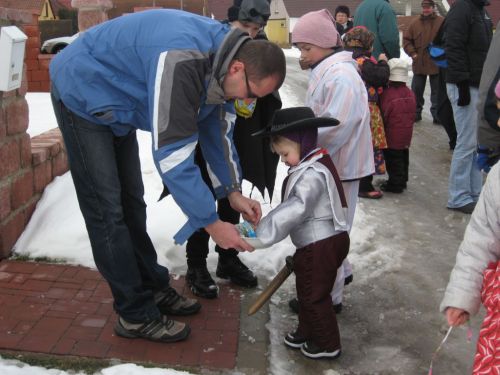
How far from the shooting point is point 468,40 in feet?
17.1

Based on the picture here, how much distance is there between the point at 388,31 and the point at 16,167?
5170mm

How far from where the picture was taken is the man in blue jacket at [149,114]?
2.38m

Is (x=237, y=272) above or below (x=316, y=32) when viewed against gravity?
below

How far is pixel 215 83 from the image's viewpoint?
244 centimetres

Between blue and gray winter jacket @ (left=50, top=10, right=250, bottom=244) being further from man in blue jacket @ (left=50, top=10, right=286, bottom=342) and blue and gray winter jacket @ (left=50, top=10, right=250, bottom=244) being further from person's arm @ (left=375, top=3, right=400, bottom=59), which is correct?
person's arm @ (left=375, top=3, right=400, bottom=59)

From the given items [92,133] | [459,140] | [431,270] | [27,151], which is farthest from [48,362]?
[459,140]

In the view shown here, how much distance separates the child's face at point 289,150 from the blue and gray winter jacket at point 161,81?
426mm

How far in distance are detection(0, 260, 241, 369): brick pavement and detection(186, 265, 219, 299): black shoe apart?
2.0 inches

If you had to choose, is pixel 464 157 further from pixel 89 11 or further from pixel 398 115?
pixel 89 11

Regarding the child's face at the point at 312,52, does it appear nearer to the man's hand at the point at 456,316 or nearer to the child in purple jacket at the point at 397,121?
the man's hand at the point at 456,316

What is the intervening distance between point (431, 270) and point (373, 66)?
7.79ft

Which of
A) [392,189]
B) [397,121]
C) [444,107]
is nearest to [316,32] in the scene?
[397,121]

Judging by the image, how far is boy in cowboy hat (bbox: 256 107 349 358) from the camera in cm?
276

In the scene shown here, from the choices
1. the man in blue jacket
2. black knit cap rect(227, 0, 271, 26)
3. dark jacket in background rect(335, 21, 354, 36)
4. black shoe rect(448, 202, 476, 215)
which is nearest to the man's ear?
the man in blue jacket
